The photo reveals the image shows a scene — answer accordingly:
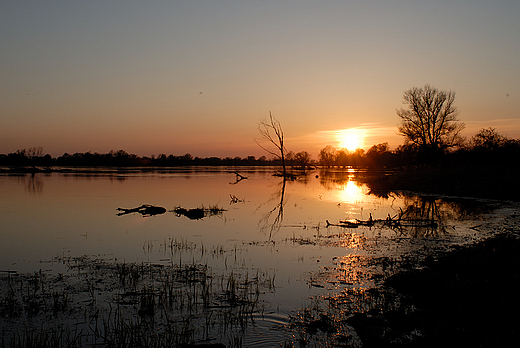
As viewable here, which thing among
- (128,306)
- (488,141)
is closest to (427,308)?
(128,306)

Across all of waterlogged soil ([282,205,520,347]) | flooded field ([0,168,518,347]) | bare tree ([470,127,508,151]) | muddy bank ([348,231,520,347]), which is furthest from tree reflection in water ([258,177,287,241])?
bare tree ([470,127,508,151])

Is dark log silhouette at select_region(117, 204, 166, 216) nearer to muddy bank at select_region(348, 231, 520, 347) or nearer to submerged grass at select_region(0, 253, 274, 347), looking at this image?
submerged grass at select_region(0, 253, 274, 347)

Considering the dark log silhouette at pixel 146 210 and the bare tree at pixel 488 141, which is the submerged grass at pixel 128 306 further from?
the bare tree at pixel 488 141

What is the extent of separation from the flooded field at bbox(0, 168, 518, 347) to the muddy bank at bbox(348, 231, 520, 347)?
0.26 metres

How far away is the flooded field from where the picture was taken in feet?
20.3

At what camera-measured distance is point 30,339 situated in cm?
576

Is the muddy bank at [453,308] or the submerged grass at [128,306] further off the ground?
the muddy bank at [453,308]

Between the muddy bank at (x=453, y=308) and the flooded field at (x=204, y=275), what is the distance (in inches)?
10.4

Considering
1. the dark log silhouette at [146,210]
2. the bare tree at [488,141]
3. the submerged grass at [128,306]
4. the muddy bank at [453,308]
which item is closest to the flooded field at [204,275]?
the submerged grass at [128,306]

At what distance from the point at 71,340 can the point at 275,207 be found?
19299 mm

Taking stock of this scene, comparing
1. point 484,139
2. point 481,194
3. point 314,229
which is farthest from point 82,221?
point 484,139

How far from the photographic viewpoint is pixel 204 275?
9164 millimetres

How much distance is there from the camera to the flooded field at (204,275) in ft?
20.3

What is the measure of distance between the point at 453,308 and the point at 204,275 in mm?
5643
